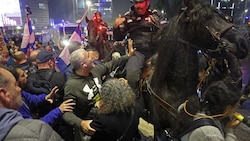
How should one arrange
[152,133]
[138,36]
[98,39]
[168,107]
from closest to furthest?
[168,107]
[138,36]
[152,133]
[98,39]

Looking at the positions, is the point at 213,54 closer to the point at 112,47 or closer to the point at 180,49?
the point at 180,49

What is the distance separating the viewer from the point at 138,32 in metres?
3.65

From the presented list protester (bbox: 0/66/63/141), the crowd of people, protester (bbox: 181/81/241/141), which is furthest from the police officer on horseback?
protester (bbox: 0/66/63/141)

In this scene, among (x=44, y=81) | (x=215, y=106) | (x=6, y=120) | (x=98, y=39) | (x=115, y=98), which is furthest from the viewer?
(x=98, y=39)

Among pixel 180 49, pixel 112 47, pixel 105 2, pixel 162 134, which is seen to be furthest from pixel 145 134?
pixel 105 2

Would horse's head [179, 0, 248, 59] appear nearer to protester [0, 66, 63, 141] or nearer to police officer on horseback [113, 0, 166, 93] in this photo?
protester [0, 66, 63, 141]

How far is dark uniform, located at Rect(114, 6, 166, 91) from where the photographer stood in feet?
11.0

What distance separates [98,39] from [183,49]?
362 cm

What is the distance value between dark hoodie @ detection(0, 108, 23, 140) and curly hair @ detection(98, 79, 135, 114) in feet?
3.63

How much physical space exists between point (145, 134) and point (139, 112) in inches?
65.3

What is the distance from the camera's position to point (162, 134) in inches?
87.2

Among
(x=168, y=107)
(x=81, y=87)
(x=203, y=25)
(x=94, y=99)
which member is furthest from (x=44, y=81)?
(x=203, y=25)

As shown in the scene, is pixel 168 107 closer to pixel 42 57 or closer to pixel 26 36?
pixel 42 57

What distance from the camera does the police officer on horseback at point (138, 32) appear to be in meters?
3.36
